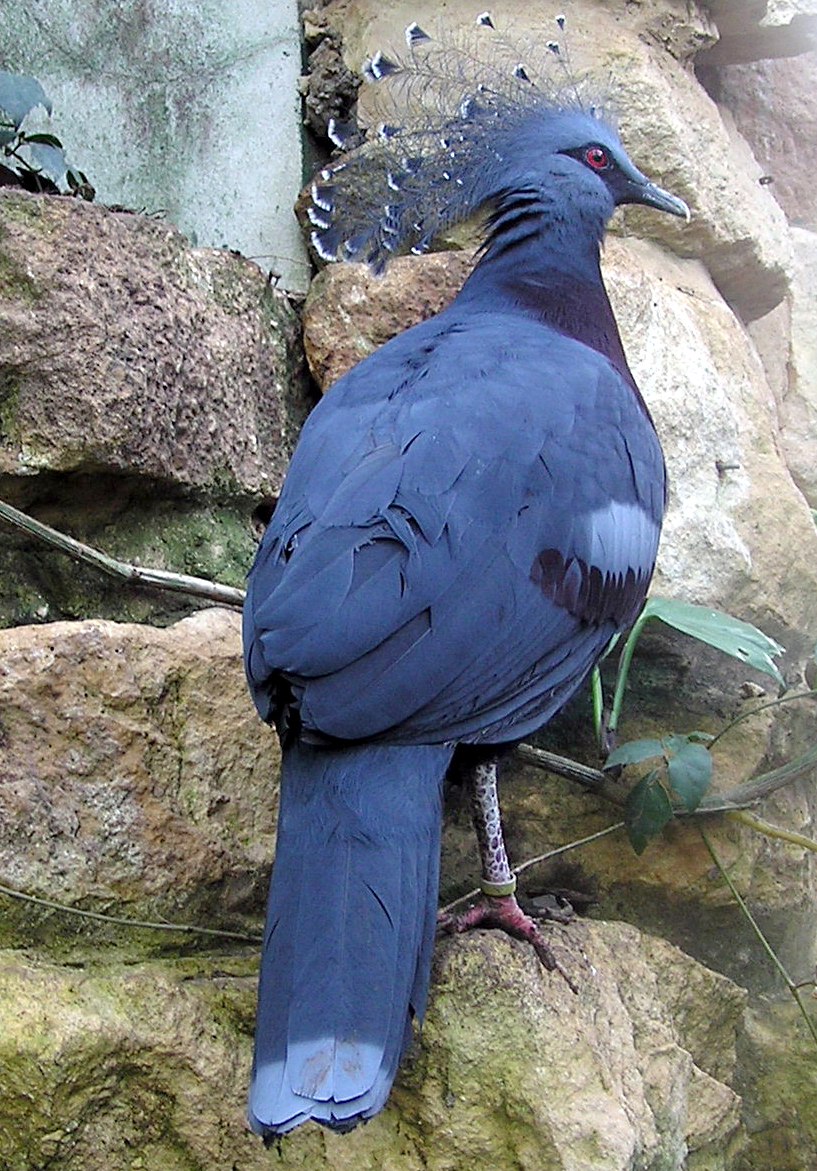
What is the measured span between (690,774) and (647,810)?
0.31 ft

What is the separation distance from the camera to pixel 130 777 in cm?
175

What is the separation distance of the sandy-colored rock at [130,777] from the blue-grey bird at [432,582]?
0.91ft

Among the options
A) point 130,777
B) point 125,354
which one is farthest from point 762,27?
point 130,777

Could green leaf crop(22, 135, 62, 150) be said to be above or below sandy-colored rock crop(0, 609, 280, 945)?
above

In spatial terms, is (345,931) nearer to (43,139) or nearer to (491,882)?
(491,882)

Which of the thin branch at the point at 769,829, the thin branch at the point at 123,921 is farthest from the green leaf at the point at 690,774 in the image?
the thin branch at the point at 123,921

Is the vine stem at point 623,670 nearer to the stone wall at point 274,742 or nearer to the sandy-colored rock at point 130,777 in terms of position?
the stone wall at point 274,742

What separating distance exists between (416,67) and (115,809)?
133 centimetres

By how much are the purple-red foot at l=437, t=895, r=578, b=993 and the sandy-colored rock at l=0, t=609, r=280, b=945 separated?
0.27 metres

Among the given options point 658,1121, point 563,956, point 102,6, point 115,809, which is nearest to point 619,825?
point 563,956

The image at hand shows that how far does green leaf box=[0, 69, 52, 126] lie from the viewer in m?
1.96

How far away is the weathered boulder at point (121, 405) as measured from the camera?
1.86 meters

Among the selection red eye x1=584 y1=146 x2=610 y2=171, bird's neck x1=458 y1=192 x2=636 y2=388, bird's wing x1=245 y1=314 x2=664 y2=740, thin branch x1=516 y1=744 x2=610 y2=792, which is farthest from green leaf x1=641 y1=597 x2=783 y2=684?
red eye x1=584 y1=146 x2=610 y2=171

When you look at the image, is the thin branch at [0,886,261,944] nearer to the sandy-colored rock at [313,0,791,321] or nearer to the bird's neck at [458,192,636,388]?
the bird's neck at [458,192,636,388]
